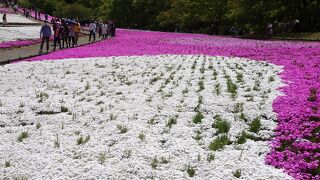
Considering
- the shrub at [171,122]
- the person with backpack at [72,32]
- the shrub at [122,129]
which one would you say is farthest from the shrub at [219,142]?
the person with backpack at [72,32]

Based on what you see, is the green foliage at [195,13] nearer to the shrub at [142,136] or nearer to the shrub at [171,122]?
the shrub at [171,122]

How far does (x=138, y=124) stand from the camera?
10.8m

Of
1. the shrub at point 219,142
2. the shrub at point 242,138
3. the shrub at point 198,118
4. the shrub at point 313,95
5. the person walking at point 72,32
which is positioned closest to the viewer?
the shrub at point 219,142

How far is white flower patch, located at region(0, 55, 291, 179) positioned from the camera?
26.4 ft

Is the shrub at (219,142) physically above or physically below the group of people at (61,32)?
below

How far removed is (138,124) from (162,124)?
0.57 m

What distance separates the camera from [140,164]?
8164 millimetres

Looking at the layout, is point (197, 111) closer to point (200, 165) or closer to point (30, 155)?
point (200, 165)

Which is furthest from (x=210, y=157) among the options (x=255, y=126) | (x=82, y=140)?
(x=82, y=140)

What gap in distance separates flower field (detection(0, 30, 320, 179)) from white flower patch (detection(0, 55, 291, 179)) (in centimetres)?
2

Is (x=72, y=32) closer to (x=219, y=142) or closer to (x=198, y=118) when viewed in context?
(x=198, y=118)

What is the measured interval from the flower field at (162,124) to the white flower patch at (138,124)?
0.07 feet

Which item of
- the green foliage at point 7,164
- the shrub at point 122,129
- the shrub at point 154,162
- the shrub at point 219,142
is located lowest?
the green foliage at point 7,164

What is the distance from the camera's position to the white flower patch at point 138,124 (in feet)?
26.4
